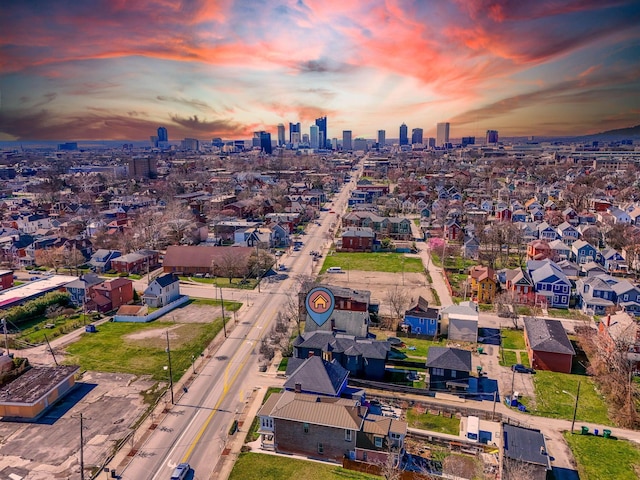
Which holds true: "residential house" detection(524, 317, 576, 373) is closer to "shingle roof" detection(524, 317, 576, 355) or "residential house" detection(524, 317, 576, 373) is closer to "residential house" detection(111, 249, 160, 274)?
"shingle roof" detection(524, 317, 576, 355)

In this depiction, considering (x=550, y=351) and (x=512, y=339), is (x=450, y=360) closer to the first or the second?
(x=550, y=351)

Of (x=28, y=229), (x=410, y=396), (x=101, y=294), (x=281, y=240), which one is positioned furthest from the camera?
(x=28, y=229)

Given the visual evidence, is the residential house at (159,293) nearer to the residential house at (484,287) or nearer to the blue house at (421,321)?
the blue house at (421,321)

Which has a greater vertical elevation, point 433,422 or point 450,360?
point 450,360

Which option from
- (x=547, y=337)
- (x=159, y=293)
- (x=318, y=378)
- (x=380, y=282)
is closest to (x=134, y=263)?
(x=159, y=293)

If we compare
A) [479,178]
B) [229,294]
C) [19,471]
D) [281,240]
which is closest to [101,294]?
[229,294]

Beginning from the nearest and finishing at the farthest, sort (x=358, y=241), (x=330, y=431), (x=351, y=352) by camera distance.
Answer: (x=330, y=431) → (x=351, y=352) → (x=358, y=241)

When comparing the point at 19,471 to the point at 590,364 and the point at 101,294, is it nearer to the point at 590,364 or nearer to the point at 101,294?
the point at 101,294
